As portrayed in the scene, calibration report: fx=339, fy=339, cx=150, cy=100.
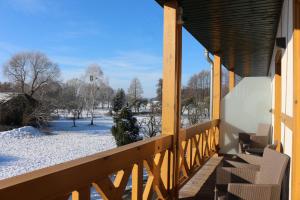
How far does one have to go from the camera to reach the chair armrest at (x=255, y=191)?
2.33m

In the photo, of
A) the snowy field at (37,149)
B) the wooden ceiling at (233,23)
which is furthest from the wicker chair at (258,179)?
the snowy field at (37,149)

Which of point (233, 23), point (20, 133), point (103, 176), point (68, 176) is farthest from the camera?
point (20, 133)

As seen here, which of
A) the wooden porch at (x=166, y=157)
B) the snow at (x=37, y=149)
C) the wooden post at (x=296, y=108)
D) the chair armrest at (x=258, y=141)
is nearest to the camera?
the wooden porch at (x=166, y=157)

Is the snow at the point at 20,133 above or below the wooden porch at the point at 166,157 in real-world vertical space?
below

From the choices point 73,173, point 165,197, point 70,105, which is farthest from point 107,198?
point 70,105

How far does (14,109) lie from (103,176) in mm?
18280

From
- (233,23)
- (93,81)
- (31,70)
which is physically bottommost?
(233,23)

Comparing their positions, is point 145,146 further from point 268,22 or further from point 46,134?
point 46,134

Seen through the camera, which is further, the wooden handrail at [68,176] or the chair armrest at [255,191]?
the chair armrest at [255,191]

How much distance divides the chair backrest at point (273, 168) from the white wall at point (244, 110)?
13.8ft

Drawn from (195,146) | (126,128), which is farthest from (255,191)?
(126,128)

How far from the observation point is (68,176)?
5.55 feet

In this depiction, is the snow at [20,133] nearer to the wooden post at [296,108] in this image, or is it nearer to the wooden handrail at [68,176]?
the wooden handrail at [68,176]

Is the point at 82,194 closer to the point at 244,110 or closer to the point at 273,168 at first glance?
the point at 273,168
